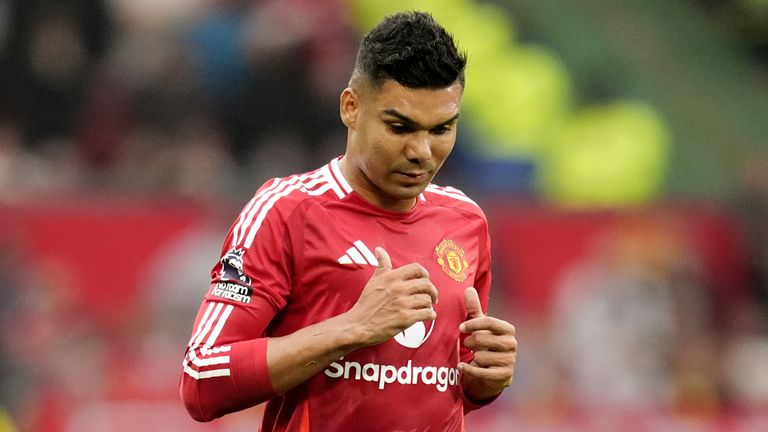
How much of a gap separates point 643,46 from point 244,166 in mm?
4820

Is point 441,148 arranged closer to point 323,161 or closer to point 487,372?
point 487,372

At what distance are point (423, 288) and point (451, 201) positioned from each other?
662mm

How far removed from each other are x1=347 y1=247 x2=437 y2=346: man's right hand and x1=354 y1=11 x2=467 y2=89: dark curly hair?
51cm

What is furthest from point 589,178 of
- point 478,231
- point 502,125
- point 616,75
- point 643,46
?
point 478,231

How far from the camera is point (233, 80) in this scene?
32.6 feet

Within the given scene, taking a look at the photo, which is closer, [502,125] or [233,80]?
[233,80]

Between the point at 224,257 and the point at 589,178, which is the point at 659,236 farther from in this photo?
the point at 224,257

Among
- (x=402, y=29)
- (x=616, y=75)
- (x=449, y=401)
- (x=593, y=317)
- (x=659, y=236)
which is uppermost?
(x=616, y=75)

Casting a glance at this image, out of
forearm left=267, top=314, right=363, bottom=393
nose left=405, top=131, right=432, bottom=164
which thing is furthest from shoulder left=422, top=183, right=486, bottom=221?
forearm left=267, top=314, right=363, bottom=393

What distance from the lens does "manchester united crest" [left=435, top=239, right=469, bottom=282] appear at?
3.78 metres

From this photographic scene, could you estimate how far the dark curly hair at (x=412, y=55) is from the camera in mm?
3539

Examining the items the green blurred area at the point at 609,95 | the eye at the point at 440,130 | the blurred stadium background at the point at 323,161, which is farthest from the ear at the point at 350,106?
the green blurred area at the point at 609,95

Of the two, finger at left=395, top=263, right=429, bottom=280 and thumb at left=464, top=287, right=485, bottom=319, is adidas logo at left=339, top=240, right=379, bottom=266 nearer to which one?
finger at left=395, top=263, right=429, bottom=280

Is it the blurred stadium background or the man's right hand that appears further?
the blurred stadium background
